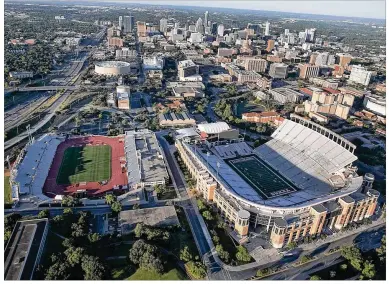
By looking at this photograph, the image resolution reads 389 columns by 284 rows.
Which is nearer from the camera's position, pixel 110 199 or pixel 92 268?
pixel 92 268

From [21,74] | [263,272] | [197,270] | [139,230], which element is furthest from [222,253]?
[21,74]

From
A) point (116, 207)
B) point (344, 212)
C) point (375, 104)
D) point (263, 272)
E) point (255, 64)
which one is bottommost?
point (116, 207)

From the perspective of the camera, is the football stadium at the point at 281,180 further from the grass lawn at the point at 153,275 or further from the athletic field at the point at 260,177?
the grass lawn at the point at 153,275

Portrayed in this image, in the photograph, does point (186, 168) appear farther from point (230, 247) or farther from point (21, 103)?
point (21, 103)

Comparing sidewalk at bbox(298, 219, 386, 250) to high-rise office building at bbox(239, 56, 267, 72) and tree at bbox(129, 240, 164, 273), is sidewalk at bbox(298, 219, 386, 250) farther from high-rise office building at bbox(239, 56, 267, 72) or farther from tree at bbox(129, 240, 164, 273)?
high-rise office building at bbox(239, 56, 267, 72)

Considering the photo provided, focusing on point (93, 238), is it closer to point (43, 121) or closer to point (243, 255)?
point (243, 255)

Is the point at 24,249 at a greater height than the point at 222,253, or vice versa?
the point at 24,249

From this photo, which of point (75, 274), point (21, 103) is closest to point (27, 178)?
Answer: point (75, 274)

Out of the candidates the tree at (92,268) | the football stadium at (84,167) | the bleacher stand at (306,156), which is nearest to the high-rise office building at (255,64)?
the bleacher stand at (306,156)
